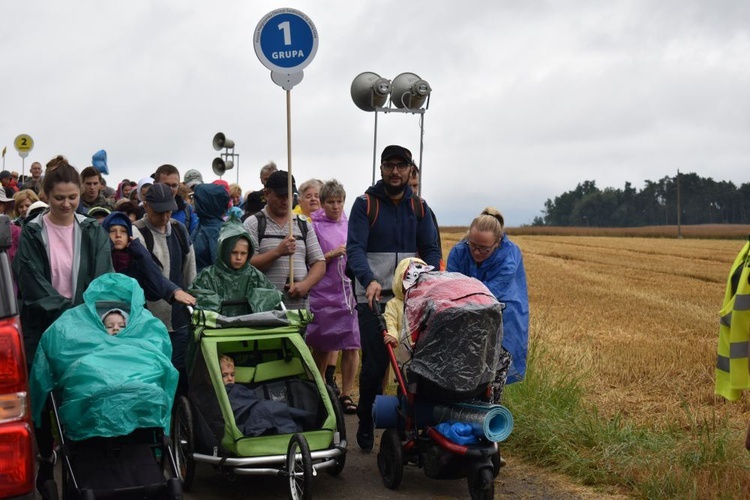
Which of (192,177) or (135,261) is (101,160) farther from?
(135,261)

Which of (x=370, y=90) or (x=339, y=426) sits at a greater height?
(x=370, y=90)

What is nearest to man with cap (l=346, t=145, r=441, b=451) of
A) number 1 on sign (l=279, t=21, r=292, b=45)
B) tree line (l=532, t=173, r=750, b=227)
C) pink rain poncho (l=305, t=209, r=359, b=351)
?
pink rain poncho (l=305, t=209, r=359, b=351)

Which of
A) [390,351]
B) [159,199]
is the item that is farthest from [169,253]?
[390,351]

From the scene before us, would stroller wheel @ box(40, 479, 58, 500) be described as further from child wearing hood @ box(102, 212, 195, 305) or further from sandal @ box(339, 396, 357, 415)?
sandal @ box(339, 396, 357, 415)

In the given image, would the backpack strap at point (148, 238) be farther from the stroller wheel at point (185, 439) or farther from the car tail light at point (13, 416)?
the car tail light at point (13, 416)

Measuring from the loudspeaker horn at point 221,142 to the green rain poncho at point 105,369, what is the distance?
1957 centimetres

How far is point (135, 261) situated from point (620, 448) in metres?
3.68

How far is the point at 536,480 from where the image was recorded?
6.76 meters

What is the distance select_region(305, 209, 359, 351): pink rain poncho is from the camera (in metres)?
8.99

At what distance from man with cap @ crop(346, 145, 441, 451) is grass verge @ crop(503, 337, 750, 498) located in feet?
3.80

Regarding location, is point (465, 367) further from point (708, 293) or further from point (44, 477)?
point (708, 293)

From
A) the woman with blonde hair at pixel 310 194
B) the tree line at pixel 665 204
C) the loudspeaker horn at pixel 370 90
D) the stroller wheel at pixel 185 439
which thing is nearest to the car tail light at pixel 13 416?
the stroller wheel at pixel 185 439

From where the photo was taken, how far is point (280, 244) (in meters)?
8.06

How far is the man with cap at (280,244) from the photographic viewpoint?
8141 mm
